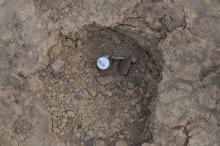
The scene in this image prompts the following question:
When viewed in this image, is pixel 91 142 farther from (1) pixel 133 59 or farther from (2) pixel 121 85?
(1) pixel 133 59

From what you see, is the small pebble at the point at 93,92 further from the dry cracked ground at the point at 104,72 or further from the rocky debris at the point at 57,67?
the rocky debris at the point at 57,67

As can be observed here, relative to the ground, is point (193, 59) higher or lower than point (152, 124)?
higher

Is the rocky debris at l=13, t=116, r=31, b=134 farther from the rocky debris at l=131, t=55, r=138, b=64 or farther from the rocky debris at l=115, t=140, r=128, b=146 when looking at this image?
the rocky debris at l=131, t=55, r=138, b=64

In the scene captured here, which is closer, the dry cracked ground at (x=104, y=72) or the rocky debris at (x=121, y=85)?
the dry cracked ground at (x=104, y=72)

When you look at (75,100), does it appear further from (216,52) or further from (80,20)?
(216,52)

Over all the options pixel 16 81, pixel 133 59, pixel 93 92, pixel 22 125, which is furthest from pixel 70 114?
pixel 133 59

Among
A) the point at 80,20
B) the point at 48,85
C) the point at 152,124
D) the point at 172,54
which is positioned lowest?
the point at 152,124

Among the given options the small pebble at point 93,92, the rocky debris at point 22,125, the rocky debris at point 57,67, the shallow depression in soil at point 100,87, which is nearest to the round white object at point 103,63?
the shallow depression in soil at point 100,87

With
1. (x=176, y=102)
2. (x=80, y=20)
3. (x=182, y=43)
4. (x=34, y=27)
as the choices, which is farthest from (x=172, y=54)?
(x=34, y=27)
